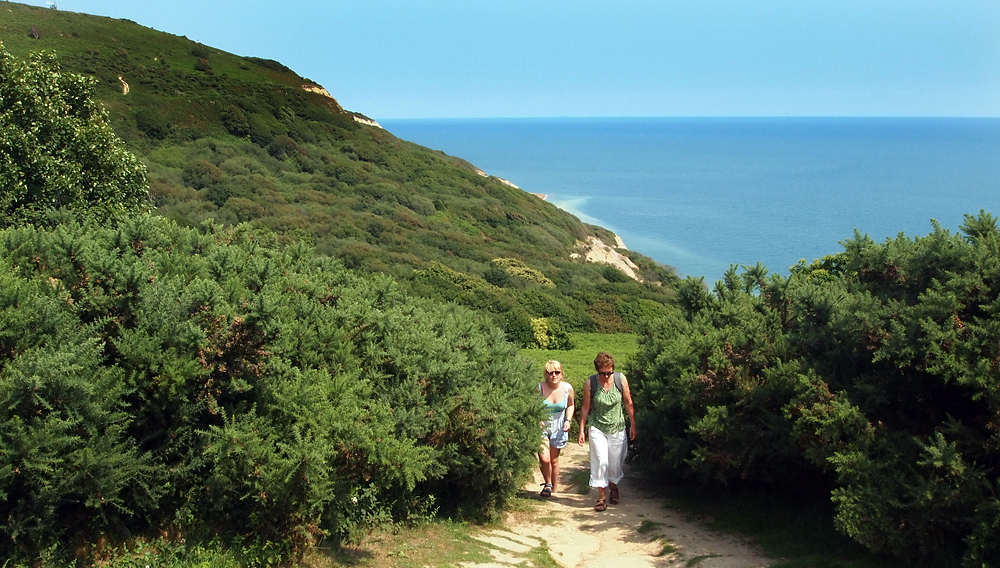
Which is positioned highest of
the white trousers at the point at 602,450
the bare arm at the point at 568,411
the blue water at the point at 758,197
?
the blue water at the point at 758,197

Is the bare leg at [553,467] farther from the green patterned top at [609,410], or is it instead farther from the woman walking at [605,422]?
the green patterned top at [609,410]

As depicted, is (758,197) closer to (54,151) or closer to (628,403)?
(54,151)

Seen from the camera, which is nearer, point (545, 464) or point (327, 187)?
point (545, 464)

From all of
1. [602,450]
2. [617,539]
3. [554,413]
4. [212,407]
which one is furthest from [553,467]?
[212,407]

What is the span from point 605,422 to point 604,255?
37813 mm

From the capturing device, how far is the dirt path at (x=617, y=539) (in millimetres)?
6887

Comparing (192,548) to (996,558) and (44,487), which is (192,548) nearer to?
(44,487)

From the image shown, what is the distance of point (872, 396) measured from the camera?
21.5 feet

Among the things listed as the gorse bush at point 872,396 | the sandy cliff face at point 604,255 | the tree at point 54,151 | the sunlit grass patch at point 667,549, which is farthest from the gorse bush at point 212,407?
the sandy cliff face at point 604,255

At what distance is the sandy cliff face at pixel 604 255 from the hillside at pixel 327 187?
15.4 inches

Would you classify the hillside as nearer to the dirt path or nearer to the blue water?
the blue water

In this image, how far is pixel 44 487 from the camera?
485 cm

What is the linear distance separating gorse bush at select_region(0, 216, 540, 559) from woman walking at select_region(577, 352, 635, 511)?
2.95ft

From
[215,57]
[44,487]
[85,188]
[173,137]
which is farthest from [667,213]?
[44,487]
